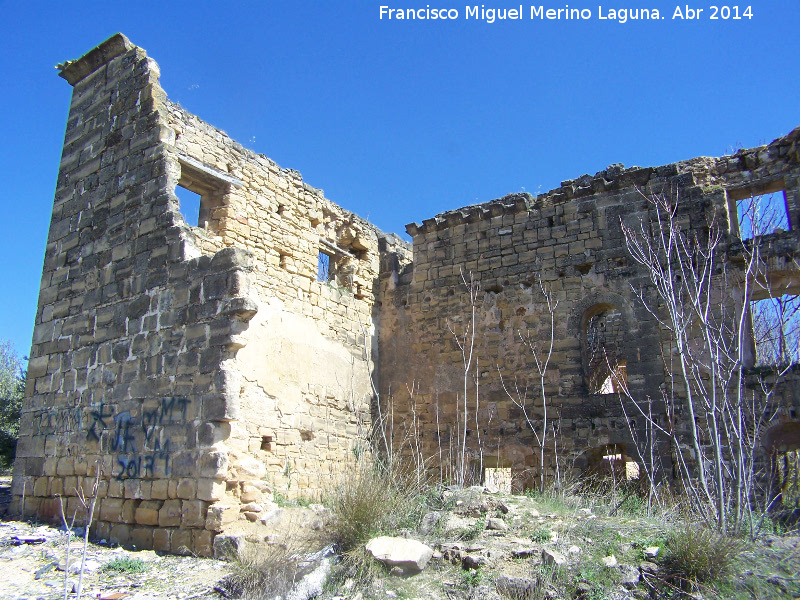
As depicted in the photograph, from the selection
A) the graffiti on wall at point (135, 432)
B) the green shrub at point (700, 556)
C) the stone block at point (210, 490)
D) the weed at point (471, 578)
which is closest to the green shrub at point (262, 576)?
the stone block at point (210, 490)

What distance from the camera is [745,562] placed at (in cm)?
544

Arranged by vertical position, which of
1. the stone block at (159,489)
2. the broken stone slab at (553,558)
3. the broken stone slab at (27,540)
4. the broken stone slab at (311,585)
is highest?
the stone block at (159,489)

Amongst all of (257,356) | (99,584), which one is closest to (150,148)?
(257,356)

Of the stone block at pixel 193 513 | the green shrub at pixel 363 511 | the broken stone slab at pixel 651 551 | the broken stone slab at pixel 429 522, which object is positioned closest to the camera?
the broken stone slab at pixel 651 551

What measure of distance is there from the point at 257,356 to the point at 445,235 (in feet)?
13.8

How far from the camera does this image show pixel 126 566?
20.3ft

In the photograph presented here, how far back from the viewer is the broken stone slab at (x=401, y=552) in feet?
18.3

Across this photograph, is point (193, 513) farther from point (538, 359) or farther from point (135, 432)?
point (538, 359)

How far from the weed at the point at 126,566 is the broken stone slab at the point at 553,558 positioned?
3.65m

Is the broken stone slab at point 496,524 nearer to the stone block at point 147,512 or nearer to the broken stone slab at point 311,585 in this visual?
the broken stone slab at point 311,585

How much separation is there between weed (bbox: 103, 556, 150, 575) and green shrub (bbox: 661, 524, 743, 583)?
4.66 meters

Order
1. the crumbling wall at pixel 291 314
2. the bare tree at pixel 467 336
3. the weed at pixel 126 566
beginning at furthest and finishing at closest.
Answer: the bare tree at pixel 467 336 → the crumbling wall at pixel 291 314 → the weed at pixel 126 566

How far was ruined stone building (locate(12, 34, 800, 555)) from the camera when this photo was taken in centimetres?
707

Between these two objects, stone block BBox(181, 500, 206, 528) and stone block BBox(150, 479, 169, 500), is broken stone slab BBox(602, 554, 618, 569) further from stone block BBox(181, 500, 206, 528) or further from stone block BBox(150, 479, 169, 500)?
stone block BBox(150, 479, 169, 500)
